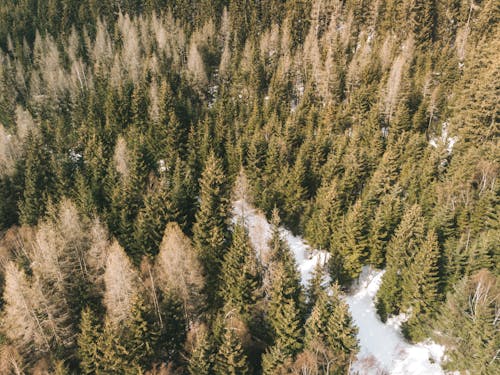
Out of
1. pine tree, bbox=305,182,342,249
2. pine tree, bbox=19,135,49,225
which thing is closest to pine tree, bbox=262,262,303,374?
pine tree, bbox=305,182,342,249

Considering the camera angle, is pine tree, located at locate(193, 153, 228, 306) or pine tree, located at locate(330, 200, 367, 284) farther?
pine tree, located at locate(193, 153, 228, 306)

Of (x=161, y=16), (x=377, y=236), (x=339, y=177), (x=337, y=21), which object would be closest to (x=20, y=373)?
(x=377, y=236)

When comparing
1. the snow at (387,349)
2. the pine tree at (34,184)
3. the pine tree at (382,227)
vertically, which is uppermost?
the pine tree at (382,227)

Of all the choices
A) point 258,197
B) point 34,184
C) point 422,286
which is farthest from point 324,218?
point 34,184

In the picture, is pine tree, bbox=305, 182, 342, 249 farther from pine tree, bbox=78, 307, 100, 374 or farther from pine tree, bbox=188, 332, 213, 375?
Answer: pine tree, bbox=78, 307, 100, 374

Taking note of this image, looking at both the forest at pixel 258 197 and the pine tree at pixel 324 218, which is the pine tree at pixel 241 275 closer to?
the forest at pixel 258 197

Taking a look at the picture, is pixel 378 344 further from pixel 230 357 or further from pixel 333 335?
pixel 230 357

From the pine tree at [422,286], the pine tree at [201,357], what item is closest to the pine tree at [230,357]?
the pine tree at [201,357]

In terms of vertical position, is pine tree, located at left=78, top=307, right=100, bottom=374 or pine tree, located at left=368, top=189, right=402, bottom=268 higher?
pine tree, located at left=368, top=189, right=402, bottom=268

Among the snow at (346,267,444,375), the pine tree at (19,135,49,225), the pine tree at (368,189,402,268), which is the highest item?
the pine tree at (368,189,402,268)
